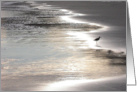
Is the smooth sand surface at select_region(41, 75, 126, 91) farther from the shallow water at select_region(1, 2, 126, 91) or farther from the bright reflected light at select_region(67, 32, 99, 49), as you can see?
the bright reflected light at select_region(67, 32, 99, 49)

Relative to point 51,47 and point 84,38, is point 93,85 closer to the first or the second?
point 84,38

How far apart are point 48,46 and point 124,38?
4.02ft

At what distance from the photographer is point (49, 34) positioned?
18.2ft

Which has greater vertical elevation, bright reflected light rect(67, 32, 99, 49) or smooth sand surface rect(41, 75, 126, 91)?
bright reflected light rect(67, 32, 99, 49)

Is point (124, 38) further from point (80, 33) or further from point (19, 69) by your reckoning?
Result: point (19, 69)

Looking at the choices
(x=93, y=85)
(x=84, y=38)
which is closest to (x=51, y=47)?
(x=84, y=38)

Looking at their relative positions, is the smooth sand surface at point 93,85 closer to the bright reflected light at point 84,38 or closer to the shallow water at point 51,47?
the shallow water at point 51,47

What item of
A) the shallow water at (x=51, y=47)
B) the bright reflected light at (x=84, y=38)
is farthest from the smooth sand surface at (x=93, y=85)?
the bright reflected light at (x=84, y=38)

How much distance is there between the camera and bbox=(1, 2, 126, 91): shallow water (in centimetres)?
544

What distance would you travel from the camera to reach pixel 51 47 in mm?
5492

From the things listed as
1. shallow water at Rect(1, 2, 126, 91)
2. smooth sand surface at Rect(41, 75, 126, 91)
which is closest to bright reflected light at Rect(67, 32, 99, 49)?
shallow water at Rect(1, 2, 126, 91)

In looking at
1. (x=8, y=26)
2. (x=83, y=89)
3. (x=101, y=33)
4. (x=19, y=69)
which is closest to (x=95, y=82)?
(x=83, y=89)

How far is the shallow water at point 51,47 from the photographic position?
5441 millimetres

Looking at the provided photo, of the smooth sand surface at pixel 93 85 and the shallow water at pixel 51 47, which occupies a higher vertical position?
the shallow water at pixel 51 47
